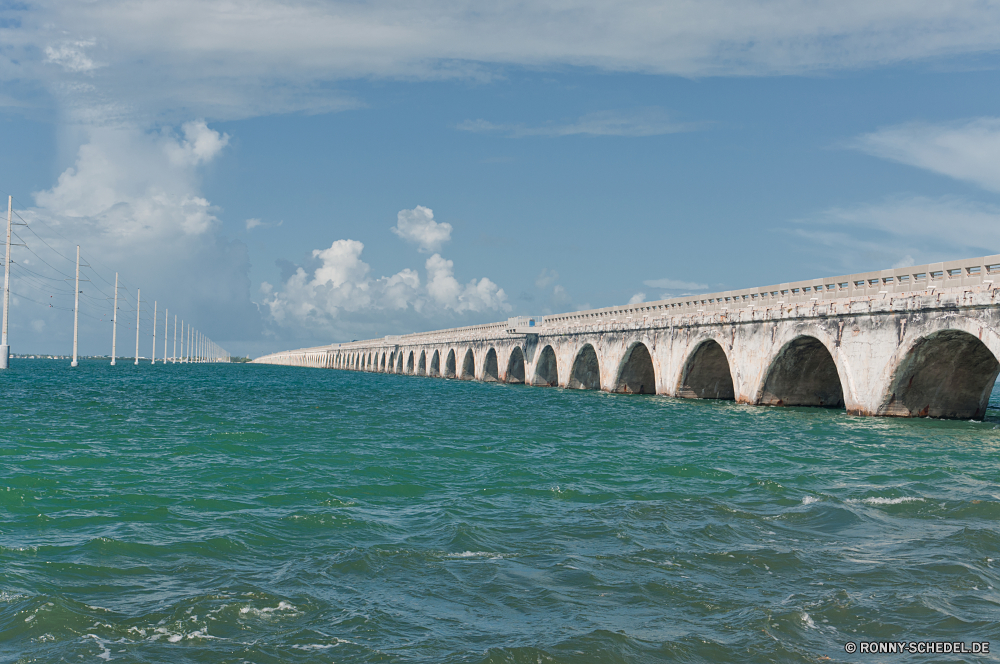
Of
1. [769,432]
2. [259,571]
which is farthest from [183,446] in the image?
[769,432]

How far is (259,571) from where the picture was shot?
29.3 feet

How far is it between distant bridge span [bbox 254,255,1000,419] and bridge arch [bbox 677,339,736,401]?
0.06 meters

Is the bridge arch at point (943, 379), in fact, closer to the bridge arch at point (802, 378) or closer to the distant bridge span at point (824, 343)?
the distant bridge span at point (824, 343)

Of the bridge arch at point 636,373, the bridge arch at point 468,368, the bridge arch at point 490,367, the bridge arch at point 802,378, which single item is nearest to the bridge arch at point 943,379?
the bridge arch at point 802,378

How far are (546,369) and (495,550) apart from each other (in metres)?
54.1

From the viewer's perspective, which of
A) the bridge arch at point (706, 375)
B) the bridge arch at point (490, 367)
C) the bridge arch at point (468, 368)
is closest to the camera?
the bridge arch at point (706, 375)

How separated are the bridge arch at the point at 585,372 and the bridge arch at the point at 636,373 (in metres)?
7.47

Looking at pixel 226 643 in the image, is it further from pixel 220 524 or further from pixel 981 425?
pixel 981 425

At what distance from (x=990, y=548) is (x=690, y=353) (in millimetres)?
29114

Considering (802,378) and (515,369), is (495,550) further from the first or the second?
(515,369)

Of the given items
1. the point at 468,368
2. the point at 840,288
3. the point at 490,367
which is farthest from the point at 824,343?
the point at 468,368

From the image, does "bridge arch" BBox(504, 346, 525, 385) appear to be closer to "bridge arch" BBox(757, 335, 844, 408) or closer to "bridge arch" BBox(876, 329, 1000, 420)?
"bridge arch" BBox(757, 335, 844, 408)

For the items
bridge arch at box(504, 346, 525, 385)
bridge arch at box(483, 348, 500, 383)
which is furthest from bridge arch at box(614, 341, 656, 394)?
bridge arch at box(483, 348, 500, 383)

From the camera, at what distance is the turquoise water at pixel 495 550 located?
22.9ft
